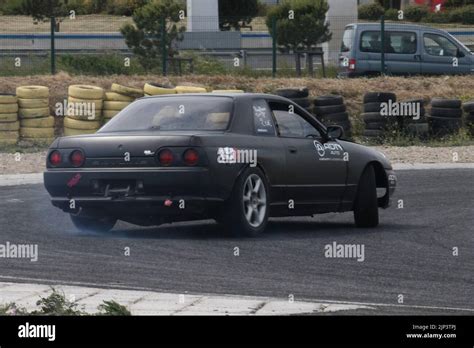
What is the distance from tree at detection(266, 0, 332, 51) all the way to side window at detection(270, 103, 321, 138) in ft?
71.4

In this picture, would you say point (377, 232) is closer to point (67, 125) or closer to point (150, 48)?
point (67, 125)

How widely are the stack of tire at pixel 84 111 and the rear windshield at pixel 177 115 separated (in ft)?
32.0

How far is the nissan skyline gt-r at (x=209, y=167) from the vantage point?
1142cm

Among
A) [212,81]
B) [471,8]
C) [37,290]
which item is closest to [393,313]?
[37,290]

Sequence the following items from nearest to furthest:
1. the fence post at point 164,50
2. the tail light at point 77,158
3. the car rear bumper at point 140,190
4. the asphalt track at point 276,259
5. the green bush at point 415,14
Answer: the asphalt track at point 276,259
the car rear bumper at point 140,190
the tail light at point 77,158
the fence post at point 164,50
the green bush at point 415,14

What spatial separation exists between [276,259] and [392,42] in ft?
68.1

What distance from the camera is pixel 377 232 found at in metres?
12.9

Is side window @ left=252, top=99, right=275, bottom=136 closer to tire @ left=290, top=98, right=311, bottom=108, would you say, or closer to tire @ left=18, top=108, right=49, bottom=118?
tire @ left=290, top=98, right=311, bottom=108

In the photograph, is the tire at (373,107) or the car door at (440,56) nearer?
the tire at (373,107)

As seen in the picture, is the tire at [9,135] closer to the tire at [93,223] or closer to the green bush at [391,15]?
the tire at [93,223]

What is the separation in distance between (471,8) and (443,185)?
45757 millimetres

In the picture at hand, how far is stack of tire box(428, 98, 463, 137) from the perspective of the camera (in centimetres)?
2383

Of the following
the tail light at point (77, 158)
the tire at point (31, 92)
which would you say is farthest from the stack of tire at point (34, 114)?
the tail light at point (77, 158)

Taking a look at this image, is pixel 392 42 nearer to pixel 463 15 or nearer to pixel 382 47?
pixel 382 47
